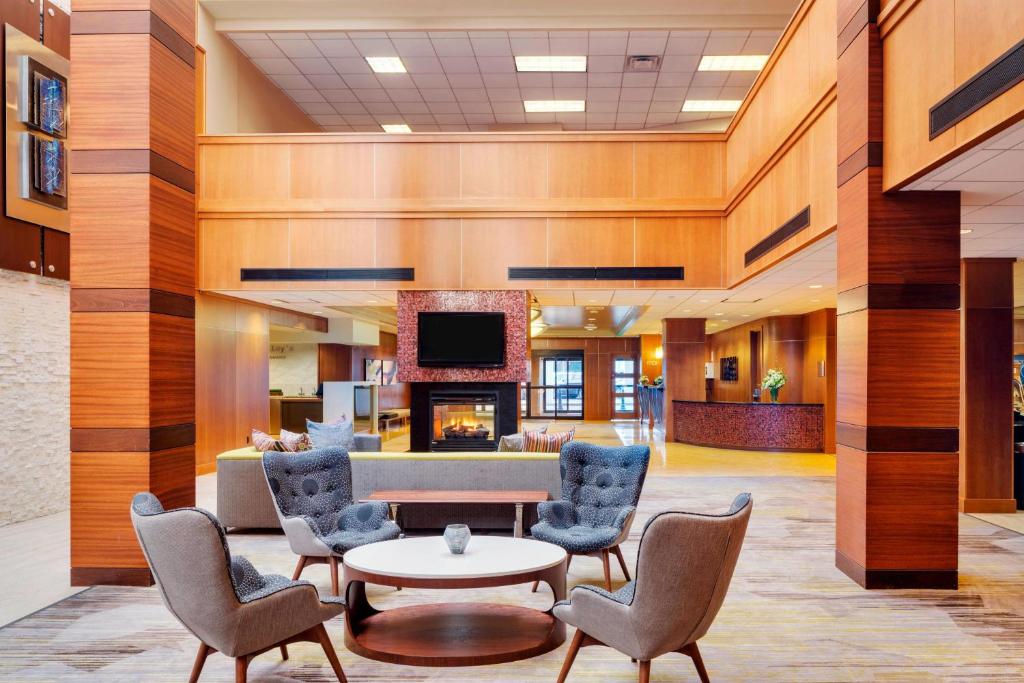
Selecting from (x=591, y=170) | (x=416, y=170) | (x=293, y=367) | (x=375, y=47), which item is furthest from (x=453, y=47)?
(x=293, y=367)

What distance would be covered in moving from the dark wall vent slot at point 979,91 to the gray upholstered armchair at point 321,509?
4.15 meters

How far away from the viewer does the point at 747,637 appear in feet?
13.3

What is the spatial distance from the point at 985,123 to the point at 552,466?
3896 mm

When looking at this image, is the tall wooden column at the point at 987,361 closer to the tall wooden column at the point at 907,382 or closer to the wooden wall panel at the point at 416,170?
the tall wooden column at the point at 907,382

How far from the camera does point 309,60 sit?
10984mm

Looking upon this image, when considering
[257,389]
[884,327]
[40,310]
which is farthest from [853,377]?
[257,389]

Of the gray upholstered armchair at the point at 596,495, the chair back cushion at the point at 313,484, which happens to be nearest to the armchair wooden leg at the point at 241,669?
the chair back cushion at the point at 313,484

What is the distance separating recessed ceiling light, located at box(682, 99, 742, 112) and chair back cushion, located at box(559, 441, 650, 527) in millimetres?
8900

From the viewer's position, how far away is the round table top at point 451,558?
11.7 feet

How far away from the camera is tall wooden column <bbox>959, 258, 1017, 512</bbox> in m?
7.32

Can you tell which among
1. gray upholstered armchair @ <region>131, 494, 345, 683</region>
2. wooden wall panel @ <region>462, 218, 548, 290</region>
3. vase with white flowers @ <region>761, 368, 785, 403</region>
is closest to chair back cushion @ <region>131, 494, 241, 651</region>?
gray upholstered armchair @ <region>131, 494, 345, 683</region>

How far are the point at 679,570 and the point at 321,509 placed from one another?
2930 millimetres

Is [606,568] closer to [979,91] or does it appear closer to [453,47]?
[979,91]

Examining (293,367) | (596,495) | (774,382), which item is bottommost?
(596,495)
